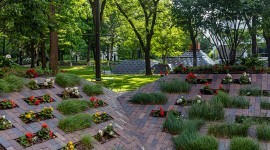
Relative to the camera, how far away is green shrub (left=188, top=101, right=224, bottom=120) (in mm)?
6574

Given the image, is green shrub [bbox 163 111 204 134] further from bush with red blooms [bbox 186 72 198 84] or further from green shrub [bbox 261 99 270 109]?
bush with red blooms [bbox 186 72 198 84]

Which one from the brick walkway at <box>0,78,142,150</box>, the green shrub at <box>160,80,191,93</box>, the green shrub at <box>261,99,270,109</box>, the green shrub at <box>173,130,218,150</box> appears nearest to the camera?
the brick walkway at <box>0,78,142,150</box>

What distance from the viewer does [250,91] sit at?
783 cm

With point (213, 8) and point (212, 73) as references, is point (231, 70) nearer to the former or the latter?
point (212, 73)

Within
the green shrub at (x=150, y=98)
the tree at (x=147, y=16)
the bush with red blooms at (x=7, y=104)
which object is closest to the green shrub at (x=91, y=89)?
the green shrub at (x=150, y=98)

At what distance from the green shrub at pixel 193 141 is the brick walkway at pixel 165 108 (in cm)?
20

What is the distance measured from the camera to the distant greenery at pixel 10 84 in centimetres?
611

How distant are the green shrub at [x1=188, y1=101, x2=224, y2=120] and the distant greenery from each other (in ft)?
12.6

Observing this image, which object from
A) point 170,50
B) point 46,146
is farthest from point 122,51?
point 46,146

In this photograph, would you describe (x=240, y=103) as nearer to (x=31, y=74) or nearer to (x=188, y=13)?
(x=188, y=13)

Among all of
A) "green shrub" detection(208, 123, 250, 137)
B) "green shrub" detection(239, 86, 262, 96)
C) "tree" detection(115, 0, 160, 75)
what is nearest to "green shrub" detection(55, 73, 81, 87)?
"green shrub" detection(208, 123, 250, 137)

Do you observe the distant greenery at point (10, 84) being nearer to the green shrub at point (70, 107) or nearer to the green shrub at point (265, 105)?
the green shrub at point (70, 107)

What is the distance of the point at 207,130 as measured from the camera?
609 cm

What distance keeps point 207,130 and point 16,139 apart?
360cm
